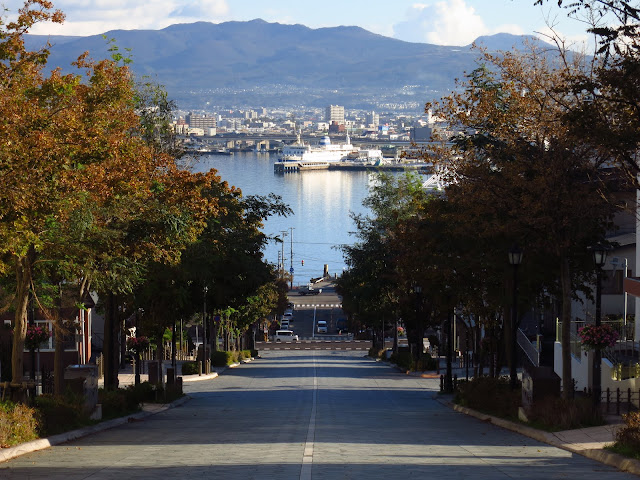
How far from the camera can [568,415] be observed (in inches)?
837

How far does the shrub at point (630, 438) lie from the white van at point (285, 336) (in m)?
86.2

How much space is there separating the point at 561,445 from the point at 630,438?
8.67ft

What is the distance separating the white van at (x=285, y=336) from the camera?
337 feet

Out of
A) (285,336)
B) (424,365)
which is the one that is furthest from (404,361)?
(285,336)

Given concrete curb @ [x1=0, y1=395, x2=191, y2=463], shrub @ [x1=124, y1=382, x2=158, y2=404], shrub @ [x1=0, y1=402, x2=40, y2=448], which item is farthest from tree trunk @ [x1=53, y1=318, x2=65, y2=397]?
shrub @ [x1=0, y1=402, x2=40, y2=448]

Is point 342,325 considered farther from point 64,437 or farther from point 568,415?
point 64,437

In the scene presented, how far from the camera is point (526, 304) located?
32438 mm

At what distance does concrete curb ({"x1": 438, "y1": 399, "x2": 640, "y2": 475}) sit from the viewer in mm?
15273

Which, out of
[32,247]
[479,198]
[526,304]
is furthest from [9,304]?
[526,304]

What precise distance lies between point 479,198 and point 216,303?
766 inches

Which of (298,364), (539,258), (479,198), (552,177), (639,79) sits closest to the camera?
(639,79)

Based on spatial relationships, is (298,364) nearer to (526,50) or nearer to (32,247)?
(526,50)

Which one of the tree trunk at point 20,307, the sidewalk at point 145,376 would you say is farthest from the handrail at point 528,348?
the tree trunk at point 20,307

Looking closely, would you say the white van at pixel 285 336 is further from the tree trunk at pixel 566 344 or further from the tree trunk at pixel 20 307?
the tree trunk at pixel 20 307
